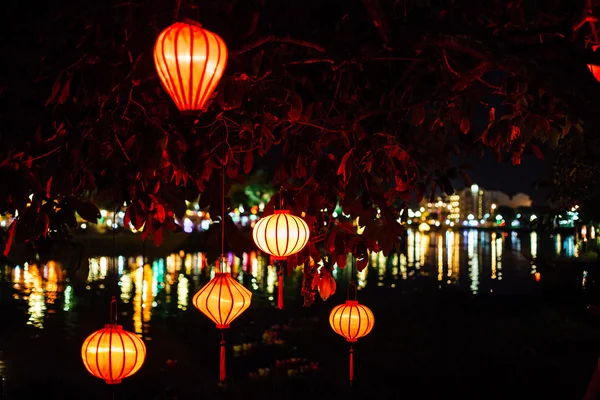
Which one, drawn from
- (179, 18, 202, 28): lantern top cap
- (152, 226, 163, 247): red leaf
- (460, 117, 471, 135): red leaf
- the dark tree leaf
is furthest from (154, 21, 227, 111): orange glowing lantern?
(460, 117, 471, 135): red leaf

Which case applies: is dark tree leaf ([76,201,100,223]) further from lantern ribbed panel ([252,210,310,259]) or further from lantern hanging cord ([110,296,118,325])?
lantern ribbed panel ([252,210,310,259])

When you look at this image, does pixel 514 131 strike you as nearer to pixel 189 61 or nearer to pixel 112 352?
pixel 189 61

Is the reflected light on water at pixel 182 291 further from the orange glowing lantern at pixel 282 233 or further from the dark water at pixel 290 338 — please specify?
the orange glowing lantern at pixel 282 233

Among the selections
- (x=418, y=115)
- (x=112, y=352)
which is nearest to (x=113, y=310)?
(x=112, y=352)

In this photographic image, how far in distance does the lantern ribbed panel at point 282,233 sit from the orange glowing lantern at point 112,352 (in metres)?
1.19

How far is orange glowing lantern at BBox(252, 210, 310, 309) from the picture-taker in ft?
15.6

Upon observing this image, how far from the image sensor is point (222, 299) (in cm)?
465

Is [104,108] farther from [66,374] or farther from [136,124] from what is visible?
[66,374]

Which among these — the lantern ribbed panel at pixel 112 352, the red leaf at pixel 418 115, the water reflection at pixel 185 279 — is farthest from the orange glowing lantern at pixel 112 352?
the water reflection at pixel 185 279

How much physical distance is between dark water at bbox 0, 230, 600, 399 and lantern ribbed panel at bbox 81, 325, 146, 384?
78cm

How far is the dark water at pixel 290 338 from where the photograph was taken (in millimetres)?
8609

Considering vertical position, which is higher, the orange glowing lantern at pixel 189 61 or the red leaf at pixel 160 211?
the orange glowing lantern at pixel 189 61

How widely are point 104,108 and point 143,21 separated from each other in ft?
2.87

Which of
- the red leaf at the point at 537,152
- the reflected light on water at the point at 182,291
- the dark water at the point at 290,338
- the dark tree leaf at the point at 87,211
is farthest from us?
the reflected light on water at the point at 182,291
